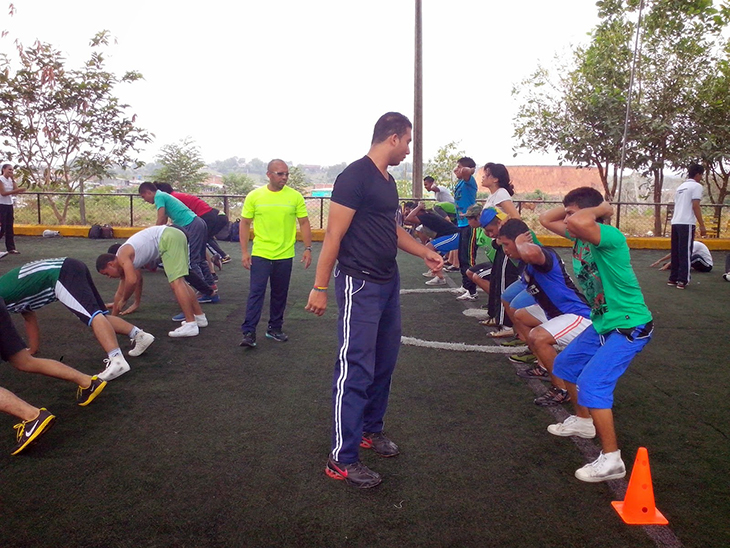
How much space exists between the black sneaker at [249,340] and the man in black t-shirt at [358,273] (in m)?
2.78

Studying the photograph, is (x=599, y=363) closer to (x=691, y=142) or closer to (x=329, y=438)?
(x=329, y=438)

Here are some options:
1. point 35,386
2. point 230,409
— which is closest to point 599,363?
point 230,409

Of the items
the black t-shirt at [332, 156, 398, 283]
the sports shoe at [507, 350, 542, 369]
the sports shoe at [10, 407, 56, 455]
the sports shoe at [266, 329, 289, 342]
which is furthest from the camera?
the sports shoe at [266, 329, 289, 342]

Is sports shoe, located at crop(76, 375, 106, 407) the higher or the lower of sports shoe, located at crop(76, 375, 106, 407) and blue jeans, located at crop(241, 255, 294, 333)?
the lower

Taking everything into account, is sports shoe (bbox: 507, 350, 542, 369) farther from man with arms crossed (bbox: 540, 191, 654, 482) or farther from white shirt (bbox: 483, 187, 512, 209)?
man with arms crossed (bbox: 540, 191, 654, 482)

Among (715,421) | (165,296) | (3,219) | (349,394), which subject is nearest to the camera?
(349,394)

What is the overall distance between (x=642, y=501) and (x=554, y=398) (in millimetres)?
1659

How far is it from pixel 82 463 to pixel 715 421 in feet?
13.9

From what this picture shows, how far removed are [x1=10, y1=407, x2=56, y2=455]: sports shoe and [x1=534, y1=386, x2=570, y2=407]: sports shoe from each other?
11.3ft

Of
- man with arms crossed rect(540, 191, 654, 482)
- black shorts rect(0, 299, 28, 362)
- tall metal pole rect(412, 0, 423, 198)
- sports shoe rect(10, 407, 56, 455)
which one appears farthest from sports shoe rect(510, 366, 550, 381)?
tall metal pole rect(412, 0, 423, 198)

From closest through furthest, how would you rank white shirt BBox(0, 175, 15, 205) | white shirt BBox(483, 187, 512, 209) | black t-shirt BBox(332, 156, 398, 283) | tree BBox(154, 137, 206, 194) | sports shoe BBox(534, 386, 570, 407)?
black t-shirt BBox(332, 156, 398, 283), sports shoe BBox(534, 386, 570, 407), white shirt BBox(483, 187, 512, 209), white shirt BBox(0, 175, 15, 205), tree BBox(154, 137, 206, 194)

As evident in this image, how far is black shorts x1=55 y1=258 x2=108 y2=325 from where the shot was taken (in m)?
4.95

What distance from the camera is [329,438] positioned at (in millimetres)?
3988

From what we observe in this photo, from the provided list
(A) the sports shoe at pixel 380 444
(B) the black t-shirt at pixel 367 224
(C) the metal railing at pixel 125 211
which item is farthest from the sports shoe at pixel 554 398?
(C) the metal railing at pixel 125 211
